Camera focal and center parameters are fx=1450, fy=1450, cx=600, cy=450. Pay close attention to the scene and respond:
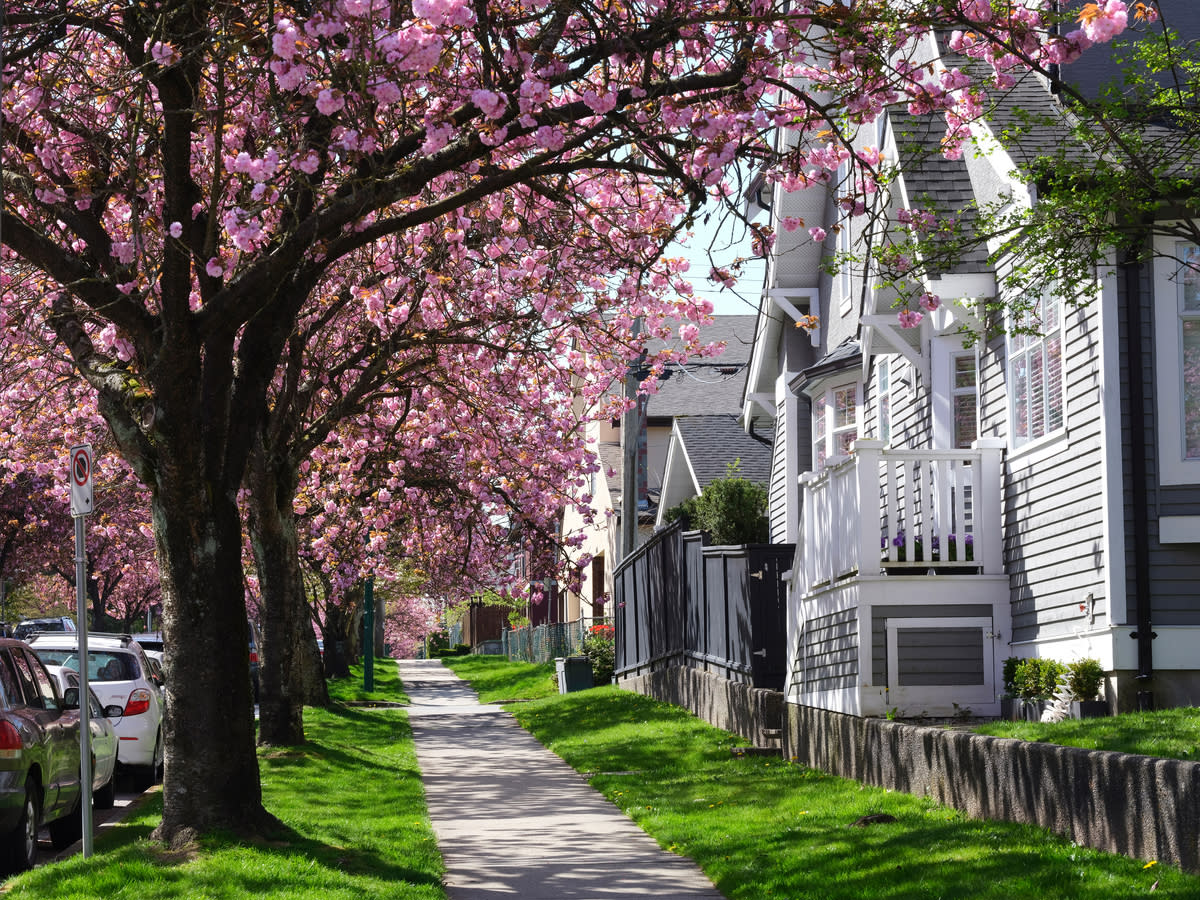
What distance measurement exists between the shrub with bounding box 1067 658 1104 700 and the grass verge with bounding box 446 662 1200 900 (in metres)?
1.77

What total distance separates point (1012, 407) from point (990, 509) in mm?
985

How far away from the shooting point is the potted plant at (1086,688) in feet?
37.1

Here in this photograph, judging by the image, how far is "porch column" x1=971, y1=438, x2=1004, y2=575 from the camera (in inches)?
531

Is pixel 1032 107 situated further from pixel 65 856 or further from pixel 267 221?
pixel 65 856

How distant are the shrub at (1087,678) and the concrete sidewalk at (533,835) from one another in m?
3.60

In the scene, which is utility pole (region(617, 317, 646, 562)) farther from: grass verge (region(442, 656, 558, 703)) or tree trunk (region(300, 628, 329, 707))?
grass verge (region(442, 656, 558, 703))

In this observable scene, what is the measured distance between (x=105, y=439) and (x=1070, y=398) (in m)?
13.2

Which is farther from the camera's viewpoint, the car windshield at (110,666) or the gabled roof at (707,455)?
the gabled roof at (707,455)

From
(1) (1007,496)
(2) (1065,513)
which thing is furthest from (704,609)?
(2) (1065,513)

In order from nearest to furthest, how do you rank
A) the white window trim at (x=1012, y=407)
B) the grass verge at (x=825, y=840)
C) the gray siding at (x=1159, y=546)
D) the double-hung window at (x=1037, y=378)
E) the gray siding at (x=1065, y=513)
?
the grass verge at (x=825, y=840)
the gray siding at (x=1159, y=546)
the gray siding at (x=1065, y=513)
the white window trim at (x=1012, y=407)
the double-hung window at (x=1037, y=378)

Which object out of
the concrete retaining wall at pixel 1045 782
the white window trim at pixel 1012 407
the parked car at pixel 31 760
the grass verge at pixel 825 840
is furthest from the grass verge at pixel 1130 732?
the parked car at pixel 31 760

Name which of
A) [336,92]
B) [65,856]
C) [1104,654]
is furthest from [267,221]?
[1104,654]

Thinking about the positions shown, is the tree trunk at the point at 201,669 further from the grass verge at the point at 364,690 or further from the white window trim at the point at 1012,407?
the grass verge at the point at 364,690

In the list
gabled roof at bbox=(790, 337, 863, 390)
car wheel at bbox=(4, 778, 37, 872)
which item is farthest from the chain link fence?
car wheel at bbox=(4, 778, 37, 872)
